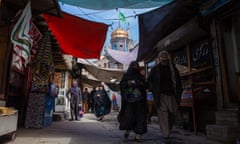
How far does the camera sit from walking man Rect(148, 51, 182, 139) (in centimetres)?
385

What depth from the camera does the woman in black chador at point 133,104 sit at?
3.84 metres

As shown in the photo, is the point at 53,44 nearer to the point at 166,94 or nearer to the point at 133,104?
the point at 133,104

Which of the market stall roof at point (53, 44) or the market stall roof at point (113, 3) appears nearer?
the market stall roof at point (113, 3)

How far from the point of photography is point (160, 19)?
5.27 m

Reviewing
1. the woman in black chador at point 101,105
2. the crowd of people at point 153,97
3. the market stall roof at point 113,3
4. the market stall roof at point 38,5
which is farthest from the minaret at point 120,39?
the crowd of people at point 153,97

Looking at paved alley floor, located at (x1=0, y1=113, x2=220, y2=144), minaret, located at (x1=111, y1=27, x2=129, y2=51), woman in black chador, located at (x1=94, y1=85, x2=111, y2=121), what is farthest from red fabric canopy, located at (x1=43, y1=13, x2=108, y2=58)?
minaret, located at (x1=111, y1=27, x2=129, y2=51)

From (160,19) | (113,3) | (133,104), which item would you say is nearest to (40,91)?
(133,104)

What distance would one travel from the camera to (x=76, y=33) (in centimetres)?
616

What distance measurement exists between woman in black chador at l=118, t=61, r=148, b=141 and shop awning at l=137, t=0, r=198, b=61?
187 cm

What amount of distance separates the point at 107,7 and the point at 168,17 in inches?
78.2

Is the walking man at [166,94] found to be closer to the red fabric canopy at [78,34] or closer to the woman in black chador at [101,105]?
the red fabric canopy at [78,34]

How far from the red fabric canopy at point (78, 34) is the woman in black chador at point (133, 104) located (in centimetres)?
283

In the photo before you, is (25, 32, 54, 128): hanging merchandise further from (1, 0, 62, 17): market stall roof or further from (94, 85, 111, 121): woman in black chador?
(94, 85, 111, 121): woman in black chador

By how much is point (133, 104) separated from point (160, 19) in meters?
2.63
